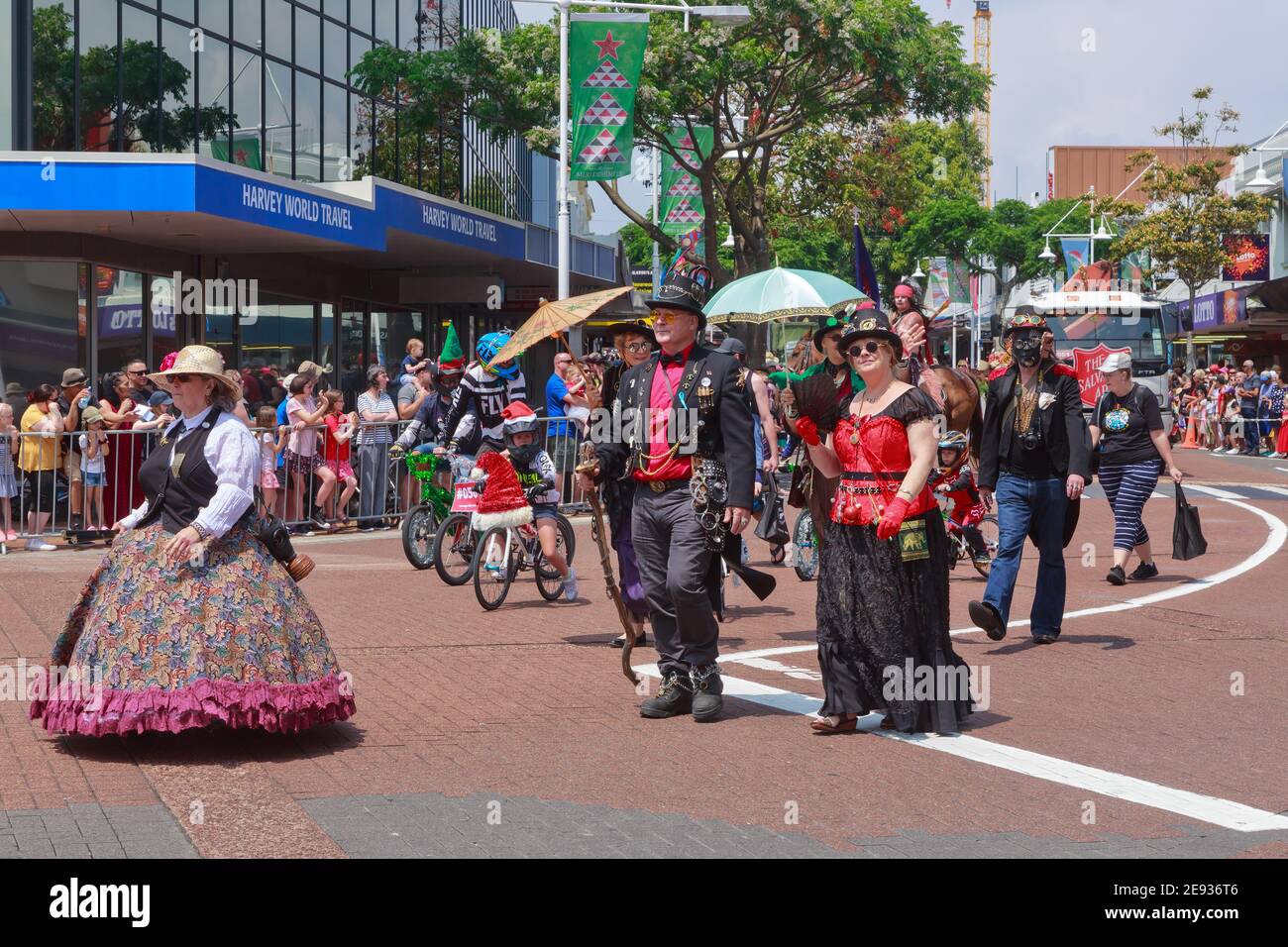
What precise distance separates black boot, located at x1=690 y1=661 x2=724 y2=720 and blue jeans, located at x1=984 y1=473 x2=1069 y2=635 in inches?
107

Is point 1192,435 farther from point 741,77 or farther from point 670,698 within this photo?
point 670,698

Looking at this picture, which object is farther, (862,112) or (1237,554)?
(862,112)

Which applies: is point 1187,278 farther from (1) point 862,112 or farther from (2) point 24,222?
(2) point 24,222

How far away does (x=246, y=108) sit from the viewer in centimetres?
2705

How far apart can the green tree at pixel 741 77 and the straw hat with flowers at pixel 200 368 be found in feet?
70.9

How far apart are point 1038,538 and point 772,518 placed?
3.92m

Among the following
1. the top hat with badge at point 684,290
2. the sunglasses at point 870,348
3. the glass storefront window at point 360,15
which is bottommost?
the sunglasses at point 870,348

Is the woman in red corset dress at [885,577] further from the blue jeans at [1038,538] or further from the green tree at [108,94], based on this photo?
the green tree at [108,94]

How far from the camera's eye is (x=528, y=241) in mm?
31578

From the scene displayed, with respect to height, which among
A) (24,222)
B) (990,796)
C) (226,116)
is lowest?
(990,796)

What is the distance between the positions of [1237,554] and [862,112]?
16124 mm

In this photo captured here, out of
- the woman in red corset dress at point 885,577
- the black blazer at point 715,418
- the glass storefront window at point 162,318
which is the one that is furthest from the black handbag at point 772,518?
the glass storefront window at point 162,318

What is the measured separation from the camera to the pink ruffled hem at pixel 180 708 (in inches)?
262
